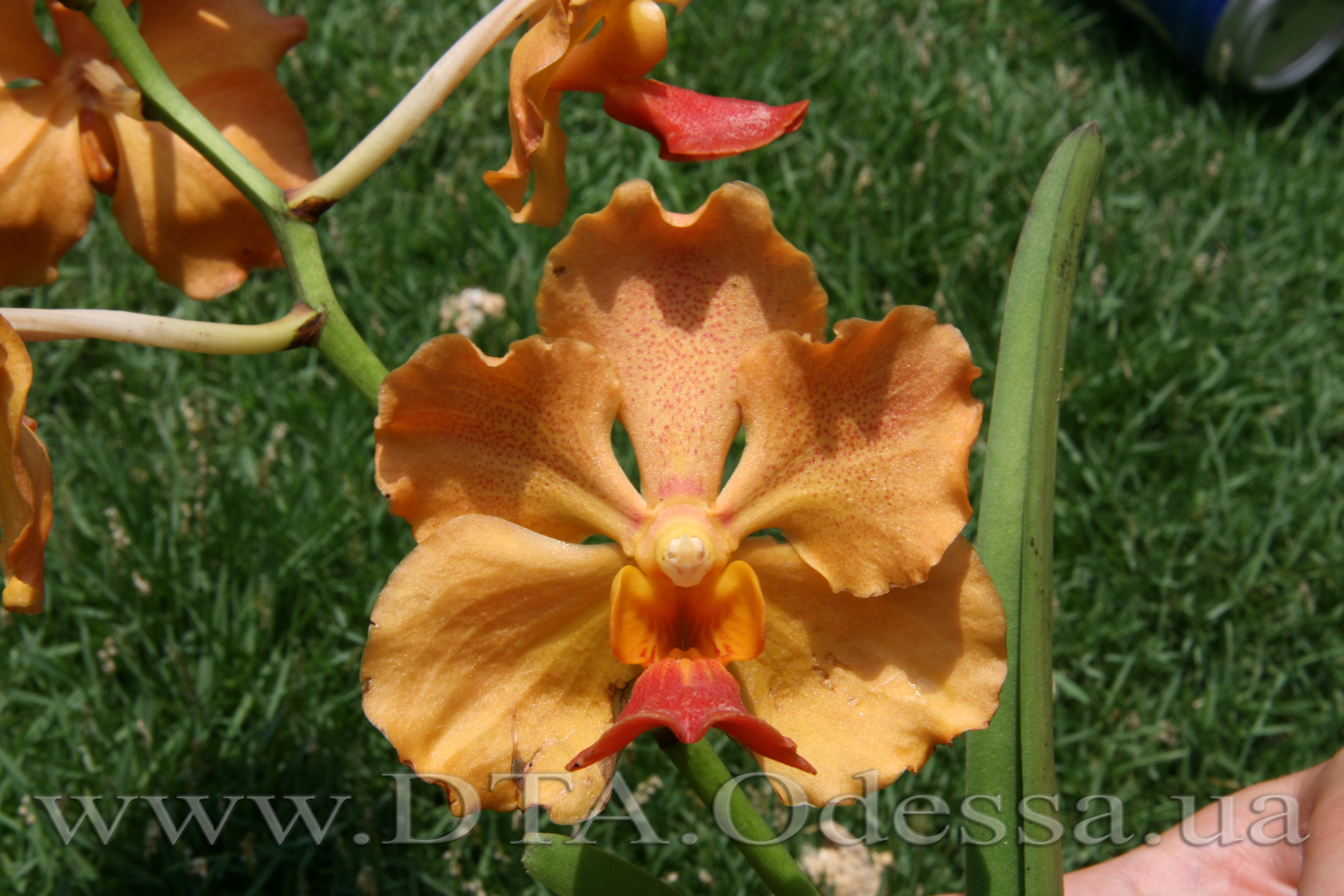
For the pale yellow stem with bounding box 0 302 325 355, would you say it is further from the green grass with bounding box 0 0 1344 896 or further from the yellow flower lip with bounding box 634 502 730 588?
the green grass with bounding box 0 0 1344 896

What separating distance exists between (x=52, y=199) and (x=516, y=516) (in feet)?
2.00

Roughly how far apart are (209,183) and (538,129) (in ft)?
1.56

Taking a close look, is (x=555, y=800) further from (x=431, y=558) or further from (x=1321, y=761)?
(x=1321, y=761)

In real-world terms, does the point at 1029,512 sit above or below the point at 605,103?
below

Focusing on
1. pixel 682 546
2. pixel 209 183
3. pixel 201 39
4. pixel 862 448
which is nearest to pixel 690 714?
pixel 682 546

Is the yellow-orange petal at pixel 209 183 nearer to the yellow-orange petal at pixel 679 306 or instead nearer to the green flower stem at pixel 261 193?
the green flower stem at pixel 261 193

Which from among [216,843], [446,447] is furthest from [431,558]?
[216,843]

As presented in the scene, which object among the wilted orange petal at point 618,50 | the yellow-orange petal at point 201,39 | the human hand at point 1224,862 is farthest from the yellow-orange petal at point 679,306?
the human hand at point 1224,862

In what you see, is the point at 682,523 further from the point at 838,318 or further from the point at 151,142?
the point at 838,318

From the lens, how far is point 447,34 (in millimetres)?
2771

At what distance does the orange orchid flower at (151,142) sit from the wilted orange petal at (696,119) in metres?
0.42

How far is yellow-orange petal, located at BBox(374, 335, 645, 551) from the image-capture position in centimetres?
86

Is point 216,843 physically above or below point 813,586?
below

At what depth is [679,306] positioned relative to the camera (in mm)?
956
